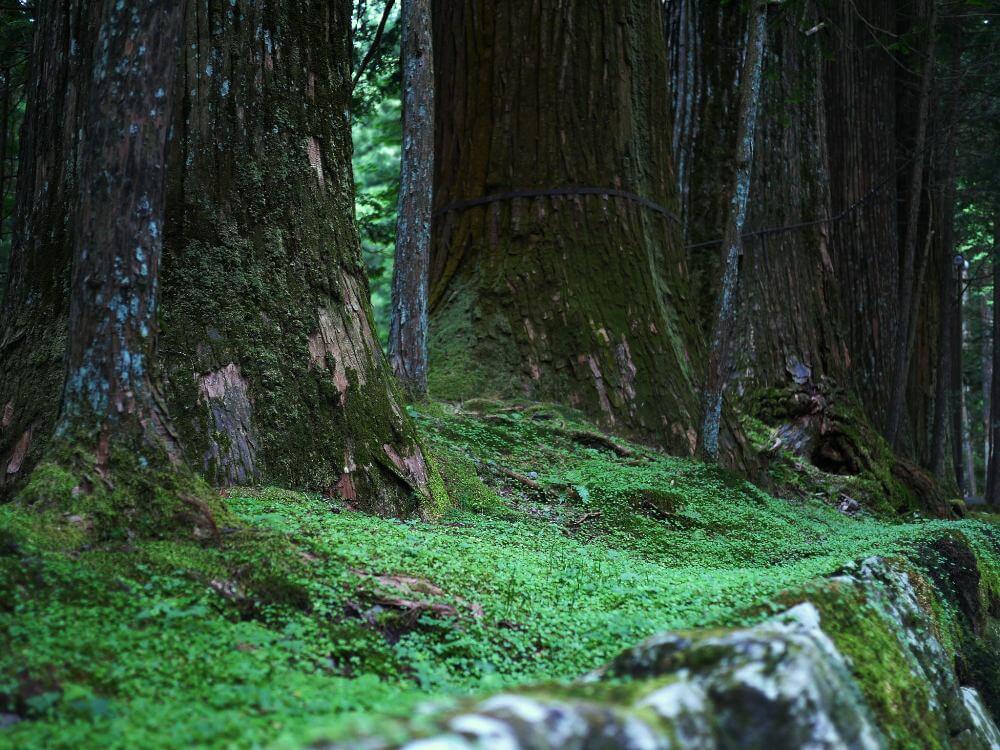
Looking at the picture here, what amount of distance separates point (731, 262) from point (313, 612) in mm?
5718

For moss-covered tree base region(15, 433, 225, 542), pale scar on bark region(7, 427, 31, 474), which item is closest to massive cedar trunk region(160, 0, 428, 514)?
pale scar on bark region(7, 427, 31, 474)

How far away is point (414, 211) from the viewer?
25.5 ft

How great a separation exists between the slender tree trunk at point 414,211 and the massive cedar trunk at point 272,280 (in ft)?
6.71

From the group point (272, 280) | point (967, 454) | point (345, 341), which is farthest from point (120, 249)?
point (967, 454)

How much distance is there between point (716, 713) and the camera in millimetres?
2025

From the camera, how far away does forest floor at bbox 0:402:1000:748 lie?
2.28m

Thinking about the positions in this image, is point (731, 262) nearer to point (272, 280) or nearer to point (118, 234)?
point (272, 280)

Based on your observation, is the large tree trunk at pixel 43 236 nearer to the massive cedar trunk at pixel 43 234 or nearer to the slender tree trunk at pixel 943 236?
the massive cedar trunk at pixel 43 234

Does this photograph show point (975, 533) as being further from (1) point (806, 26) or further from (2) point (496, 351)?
(1) point (806, 26)

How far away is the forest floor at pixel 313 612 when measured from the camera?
89.7 inches

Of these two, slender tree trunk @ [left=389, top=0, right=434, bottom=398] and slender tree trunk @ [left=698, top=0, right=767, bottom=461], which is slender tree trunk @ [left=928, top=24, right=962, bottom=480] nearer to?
slender tree trunk @ [left=698, top=0, right=767, bottom=461]

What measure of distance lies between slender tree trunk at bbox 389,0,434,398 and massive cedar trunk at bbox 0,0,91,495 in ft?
10.0

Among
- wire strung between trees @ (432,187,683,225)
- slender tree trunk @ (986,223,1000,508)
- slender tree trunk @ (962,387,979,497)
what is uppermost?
wire strung between trees @ (432,187,683,225)

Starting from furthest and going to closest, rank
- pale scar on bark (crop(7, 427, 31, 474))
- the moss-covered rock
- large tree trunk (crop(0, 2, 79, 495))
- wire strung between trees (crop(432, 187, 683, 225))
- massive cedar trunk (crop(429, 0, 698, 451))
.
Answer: wire strung between trees (crop(432, 187, 683, 225))
massive cedar trunk (crop(429, 0, 698, 451))
large tree trunk (crop(0, 2, 79, 495))
pale scar on bark (crop(7, 427, 31, 474))
the moss-covered rock
